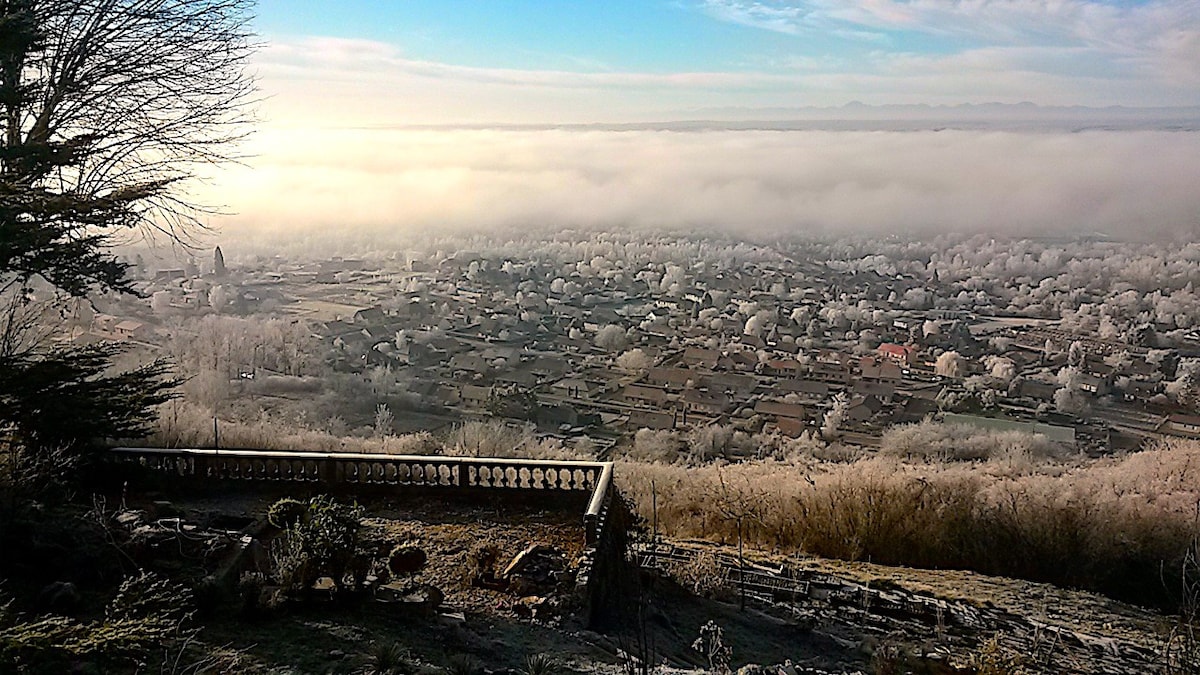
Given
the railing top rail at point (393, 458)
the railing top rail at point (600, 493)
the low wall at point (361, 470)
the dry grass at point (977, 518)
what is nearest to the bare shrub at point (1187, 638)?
the dry grass at point (977, 518)

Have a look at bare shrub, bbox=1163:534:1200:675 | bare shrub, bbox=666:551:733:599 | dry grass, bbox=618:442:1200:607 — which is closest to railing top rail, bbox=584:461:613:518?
bare shrub, bbox=666:551:733:599

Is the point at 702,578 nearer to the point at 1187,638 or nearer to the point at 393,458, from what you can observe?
the point at 393,458

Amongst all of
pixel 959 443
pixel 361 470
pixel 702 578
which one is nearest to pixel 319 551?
pixel 361 470

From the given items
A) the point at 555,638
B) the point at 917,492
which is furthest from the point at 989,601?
the point at 555,638

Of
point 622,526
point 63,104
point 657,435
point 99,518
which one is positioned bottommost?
point 657,435

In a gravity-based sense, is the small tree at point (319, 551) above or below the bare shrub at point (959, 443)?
above

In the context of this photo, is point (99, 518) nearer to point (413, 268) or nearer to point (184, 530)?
point (184, 530)

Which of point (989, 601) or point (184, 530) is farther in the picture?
point (989, 601)

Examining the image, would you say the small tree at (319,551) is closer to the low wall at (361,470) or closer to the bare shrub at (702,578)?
the low wall at (361,470)
